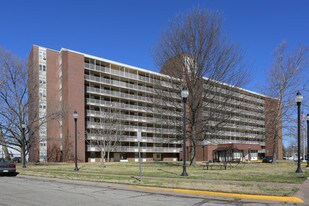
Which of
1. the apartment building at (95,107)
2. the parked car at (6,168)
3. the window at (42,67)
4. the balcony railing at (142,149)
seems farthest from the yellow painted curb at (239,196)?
the window at (42,67)

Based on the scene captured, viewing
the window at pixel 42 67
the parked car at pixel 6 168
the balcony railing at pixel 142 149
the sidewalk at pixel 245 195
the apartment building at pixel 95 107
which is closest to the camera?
the sidewalk at pixel 245 195

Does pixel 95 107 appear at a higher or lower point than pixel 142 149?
higher

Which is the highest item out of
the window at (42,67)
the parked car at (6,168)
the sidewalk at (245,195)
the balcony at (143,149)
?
the window at (42,67)

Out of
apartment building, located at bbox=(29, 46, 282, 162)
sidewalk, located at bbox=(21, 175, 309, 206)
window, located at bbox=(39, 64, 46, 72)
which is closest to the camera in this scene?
sidewalk, located at bbox=(21, 175, 309, 206)

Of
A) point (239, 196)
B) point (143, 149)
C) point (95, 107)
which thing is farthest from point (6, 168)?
point (143, 149)

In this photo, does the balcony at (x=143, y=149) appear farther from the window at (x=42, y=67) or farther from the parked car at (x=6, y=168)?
the parked car at (x=6, y=168)

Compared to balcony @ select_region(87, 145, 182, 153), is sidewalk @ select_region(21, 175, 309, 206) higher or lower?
higher

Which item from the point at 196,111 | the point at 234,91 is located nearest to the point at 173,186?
the point at 196,111

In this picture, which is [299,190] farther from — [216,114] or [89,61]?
[89,61]

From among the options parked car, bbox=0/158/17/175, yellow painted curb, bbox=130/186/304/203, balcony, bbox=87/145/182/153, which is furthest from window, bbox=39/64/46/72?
yellow painted curb, bbox=130/186/304/203

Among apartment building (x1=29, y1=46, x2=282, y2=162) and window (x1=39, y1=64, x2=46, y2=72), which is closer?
apartment building (x1=29, y1=46, x2=282, y2=162)

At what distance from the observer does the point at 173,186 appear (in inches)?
535

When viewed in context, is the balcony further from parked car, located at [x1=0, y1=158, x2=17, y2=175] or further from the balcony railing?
parked car, located at [x1=0, y1=158, x2=17, y2=175]

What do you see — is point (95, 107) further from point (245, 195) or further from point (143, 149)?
point (245, 195)
